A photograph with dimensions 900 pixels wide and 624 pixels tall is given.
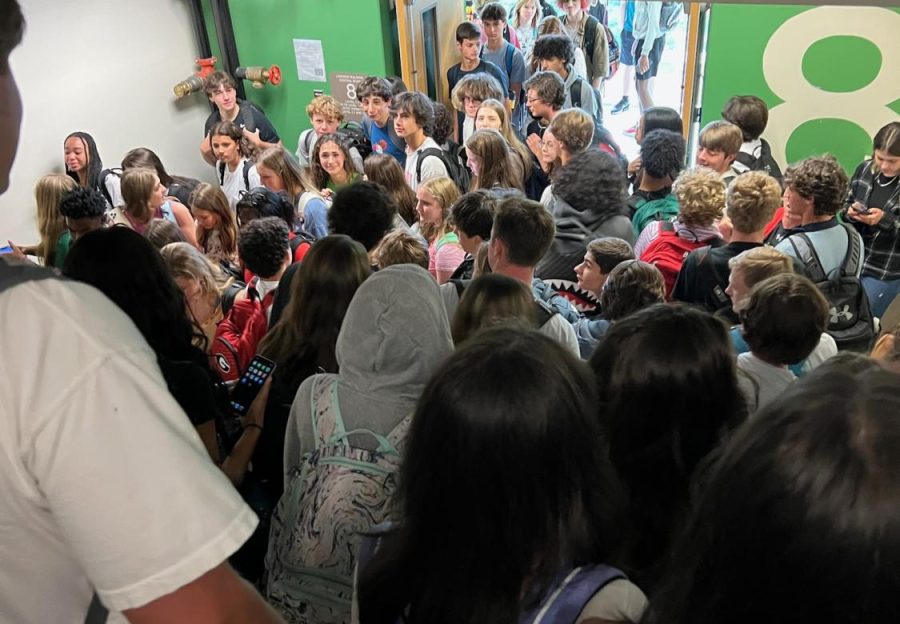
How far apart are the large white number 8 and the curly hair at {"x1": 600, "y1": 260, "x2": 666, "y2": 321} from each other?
12.0 feet

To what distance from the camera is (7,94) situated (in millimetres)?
692

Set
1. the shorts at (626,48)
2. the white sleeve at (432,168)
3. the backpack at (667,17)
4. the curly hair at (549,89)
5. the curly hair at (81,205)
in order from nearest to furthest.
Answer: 1. the curly hair at (81,205)
2. the white sleeve at (432,168)
3. the curly hair at (549,89)
4. the backpack at (667,17)
5. the shorts at (626,48)

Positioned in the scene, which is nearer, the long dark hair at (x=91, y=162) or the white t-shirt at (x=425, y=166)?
the white t-shirt at (x=425, y=166)

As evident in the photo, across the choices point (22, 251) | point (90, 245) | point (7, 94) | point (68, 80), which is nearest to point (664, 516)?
point (7, 94)

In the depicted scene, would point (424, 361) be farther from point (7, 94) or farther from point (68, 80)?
point (68, 80)

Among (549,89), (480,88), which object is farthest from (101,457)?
(480,88)

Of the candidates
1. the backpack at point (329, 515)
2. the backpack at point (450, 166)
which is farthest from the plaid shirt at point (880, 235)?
the backpack at point (329, 515)

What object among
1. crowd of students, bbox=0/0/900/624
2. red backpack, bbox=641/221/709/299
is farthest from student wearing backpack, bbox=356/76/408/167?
red backpack, bbox=641/221/709/299

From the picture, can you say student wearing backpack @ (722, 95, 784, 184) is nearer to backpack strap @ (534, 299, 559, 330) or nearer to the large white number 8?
the large white number 8

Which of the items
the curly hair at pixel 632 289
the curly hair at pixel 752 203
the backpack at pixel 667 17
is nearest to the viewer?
the curly hair at pixel 632 289

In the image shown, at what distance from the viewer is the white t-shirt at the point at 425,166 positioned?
4762 millimetres

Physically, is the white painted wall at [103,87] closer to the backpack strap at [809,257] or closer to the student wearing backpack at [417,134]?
the student wearing backpack at [417,134]

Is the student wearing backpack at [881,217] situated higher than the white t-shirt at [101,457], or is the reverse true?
the white t-shirt at [101,457]

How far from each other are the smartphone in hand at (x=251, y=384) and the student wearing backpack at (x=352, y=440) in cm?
53
